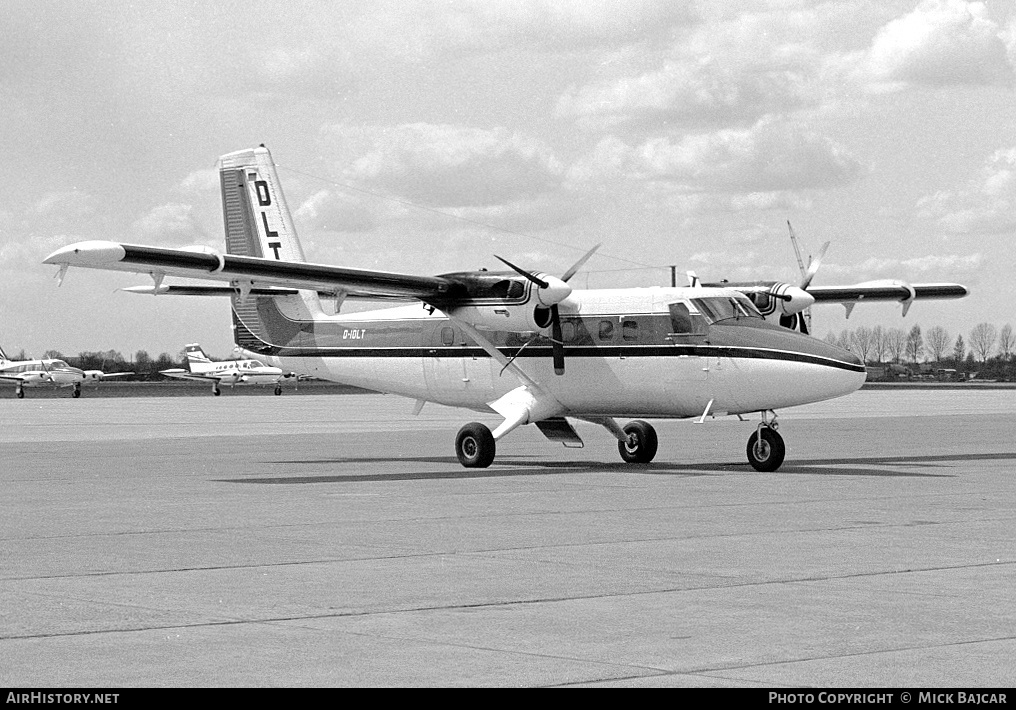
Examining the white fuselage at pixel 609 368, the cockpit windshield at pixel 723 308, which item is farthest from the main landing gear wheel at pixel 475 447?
the cockpit windshield at pixel 723 308

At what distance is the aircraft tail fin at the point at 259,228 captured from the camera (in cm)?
3192

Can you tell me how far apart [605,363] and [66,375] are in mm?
94955

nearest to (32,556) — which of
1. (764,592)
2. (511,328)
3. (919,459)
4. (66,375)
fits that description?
(764,592)

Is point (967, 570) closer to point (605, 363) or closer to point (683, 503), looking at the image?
point (683, 503)

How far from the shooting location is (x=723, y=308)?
83.8 ft

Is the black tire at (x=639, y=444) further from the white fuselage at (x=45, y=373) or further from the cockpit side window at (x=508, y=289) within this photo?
the white fuselage at (x=45, y=373)

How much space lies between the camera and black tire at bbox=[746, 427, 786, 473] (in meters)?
24.4

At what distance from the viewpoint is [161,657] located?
8367 mm

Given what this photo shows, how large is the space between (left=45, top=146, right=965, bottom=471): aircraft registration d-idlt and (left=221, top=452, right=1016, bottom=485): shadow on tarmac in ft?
2.43

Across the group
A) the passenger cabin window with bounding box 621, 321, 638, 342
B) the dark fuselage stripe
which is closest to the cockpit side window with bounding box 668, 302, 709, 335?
the dark fuselage stripe

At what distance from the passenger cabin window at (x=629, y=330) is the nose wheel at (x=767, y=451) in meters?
3.01

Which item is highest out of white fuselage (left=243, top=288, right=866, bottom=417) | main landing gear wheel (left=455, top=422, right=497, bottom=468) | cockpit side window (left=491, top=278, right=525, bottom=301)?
cockpit side window (left=491, top=278, right=525, bottom=301)

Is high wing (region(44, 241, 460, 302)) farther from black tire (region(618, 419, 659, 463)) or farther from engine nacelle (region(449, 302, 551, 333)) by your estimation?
black tire (region(618, 419, 659, 463))

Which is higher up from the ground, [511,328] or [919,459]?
[511,328]
